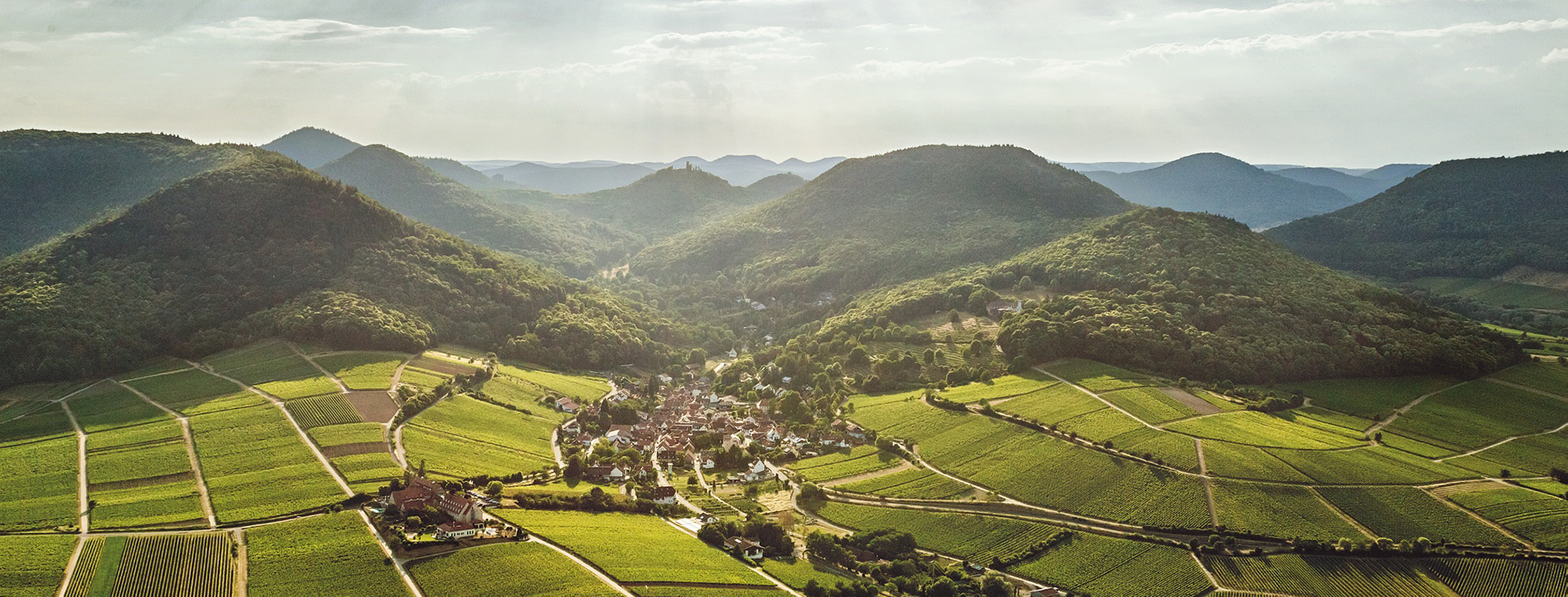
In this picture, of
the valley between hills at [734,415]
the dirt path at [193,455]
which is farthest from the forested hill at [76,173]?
the dirt path at [193,455]

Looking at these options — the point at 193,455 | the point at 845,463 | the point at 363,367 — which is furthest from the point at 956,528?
the point at 363,367

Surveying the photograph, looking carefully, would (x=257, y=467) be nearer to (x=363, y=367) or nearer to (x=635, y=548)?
(x=363, y=367)

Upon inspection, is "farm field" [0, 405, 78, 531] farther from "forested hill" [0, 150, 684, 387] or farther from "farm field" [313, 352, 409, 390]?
"farm field" [313, 352, 409, 390]

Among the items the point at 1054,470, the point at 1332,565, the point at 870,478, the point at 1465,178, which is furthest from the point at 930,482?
the point at 1465,178

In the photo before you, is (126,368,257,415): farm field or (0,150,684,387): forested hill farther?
(0,150,684,387): forested hill

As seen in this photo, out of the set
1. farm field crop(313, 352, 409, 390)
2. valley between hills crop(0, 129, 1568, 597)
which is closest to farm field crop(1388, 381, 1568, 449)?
valley between hills crop(0, 129, 1568, 597)

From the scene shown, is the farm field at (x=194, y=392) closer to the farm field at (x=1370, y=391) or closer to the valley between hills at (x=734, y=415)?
the valley between hills at (x=734, y=415)

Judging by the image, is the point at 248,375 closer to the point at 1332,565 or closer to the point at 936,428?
the point at 936,428
